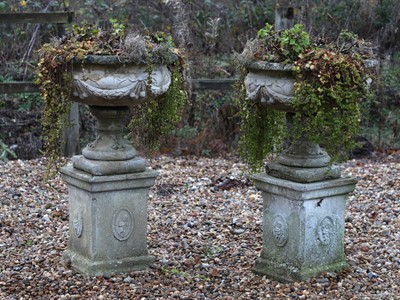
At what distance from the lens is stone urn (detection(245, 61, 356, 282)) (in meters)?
4.84

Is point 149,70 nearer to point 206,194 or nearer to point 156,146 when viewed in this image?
point 156,146

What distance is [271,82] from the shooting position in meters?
4.71

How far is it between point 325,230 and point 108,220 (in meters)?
1.38

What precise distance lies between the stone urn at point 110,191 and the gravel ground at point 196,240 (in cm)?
14

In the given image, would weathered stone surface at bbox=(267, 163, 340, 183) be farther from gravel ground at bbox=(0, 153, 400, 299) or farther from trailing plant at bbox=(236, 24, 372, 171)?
gravel ground at bbox=(0, 153, 400, 299)

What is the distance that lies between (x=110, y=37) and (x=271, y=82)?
1043 millimetres

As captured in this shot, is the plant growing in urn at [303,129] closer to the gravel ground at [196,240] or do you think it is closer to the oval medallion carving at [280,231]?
the oval medallion carving at [280,231]

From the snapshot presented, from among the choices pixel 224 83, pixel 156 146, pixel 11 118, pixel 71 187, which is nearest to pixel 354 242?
pixel 156 146

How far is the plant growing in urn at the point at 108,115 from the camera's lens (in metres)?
4.68

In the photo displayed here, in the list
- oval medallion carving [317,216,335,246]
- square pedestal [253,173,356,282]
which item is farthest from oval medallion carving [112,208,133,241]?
oval medallion carving [317,216,335,246]

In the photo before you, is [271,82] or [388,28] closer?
[271,82]

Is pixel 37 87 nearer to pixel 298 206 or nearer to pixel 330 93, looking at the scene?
pixel 298 206

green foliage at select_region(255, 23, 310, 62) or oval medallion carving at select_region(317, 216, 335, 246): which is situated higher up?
green foliage at select_region(255, 23, 310, 62)

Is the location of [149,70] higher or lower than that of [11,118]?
higher
